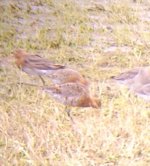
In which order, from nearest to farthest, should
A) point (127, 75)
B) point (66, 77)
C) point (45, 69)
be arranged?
point (66, 77) → point (127, 75) → point (45, 69)

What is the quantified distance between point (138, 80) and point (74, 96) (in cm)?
55

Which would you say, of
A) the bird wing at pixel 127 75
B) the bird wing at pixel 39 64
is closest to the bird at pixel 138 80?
the bird wing at pixel 127 75

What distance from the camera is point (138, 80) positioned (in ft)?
13.6

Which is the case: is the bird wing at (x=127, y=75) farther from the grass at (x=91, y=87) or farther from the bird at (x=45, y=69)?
the bird at (x=45, y=69)

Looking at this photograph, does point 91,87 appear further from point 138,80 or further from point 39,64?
point 39,64

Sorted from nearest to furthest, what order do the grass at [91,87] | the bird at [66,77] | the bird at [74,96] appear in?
the grass at [91,87] → the bird at [74,96] → the bird at [66,77]

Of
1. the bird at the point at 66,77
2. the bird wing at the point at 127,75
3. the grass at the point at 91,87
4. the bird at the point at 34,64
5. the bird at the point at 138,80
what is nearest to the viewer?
the grass at the point at 91,87

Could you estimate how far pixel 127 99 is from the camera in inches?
157

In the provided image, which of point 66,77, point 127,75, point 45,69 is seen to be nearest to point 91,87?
point 66,77

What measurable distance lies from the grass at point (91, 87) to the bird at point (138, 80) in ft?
0.22

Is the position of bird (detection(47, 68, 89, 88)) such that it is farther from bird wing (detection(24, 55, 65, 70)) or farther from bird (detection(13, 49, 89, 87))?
bird wing (detection(24, 55, 65, 70))

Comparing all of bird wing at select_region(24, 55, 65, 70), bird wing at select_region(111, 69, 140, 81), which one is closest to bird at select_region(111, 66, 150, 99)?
bird wing at select_region(111, 69, 140, 81)

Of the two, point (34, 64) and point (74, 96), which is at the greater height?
point (74, 96)

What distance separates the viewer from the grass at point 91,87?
10.9 feet
